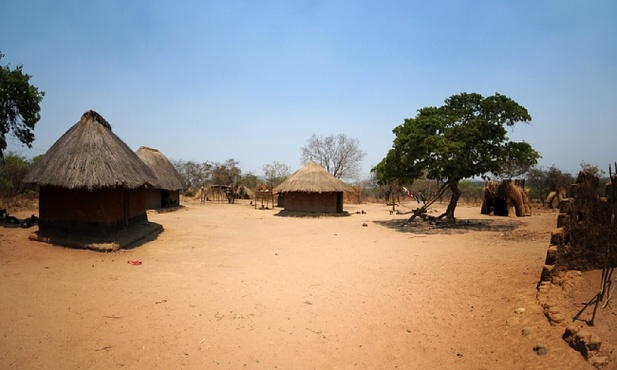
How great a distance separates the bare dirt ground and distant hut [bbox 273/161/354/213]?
1328cm

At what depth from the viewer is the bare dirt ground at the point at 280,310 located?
3914mm

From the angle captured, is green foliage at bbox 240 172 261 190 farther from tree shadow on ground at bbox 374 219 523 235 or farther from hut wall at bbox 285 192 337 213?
tree shadow on ground at bbox 374 219 523 235

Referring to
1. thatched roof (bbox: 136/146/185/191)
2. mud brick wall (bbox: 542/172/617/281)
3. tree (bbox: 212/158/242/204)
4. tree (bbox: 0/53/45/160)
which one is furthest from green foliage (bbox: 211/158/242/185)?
mud brick wall (bbox: 542/172/617/281)

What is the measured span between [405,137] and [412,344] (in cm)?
1140

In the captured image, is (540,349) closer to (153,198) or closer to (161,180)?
(153,198)

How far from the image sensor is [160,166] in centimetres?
2489

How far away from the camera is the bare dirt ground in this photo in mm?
3914

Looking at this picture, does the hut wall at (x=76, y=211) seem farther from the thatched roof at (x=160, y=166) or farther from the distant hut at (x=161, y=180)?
the thatched roof at (x=160, y=166)

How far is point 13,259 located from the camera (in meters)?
7.71

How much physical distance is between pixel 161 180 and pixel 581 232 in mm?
22782

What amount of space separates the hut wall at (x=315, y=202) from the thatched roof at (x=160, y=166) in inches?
346

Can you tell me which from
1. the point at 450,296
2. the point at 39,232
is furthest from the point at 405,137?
the point at 39,232

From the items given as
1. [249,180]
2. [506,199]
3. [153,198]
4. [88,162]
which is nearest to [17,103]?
[88,162]

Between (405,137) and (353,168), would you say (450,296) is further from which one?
(353,168)
